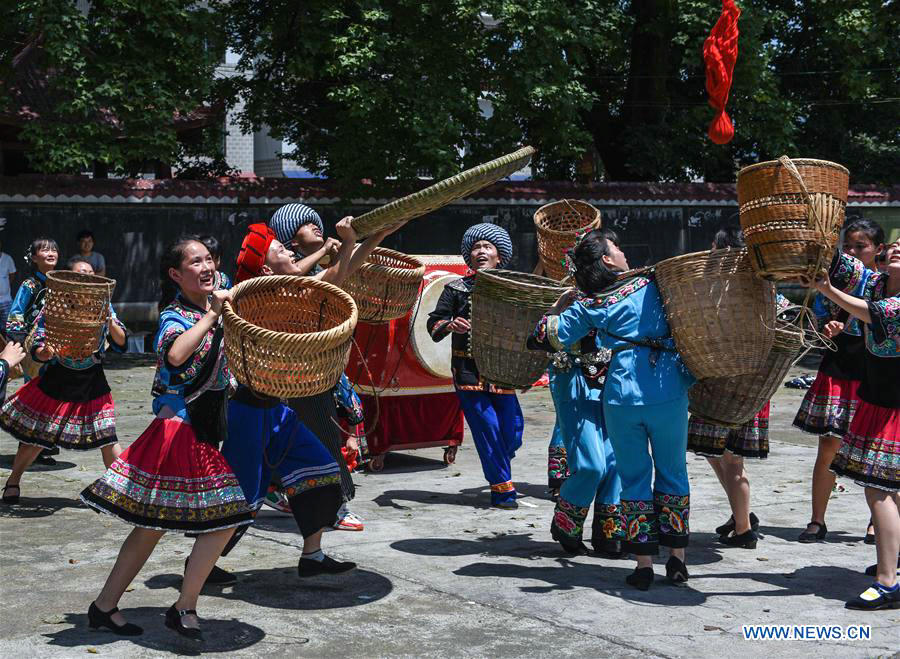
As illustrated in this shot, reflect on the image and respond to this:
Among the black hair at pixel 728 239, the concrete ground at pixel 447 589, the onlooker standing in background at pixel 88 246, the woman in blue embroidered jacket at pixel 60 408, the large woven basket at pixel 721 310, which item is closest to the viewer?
the concrete ground at pixel 447 589

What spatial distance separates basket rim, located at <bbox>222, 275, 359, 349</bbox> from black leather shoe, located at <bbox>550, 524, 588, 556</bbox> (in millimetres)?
2138

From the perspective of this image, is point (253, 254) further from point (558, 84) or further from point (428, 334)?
point (558, 84)

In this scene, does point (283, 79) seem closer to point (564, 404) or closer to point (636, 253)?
point (636, 253)

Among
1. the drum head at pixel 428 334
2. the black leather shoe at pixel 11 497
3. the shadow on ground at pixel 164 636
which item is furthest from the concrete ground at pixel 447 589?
the drum head at pixel 428 334

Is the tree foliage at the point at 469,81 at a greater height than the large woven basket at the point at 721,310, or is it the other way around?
the tree foliage at the point at 469,81

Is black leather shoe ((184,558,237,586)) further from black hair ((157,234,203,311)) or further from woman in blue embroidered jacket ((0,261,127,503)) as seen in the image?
woman in blue embroidered jacket ((0,261,127,503))

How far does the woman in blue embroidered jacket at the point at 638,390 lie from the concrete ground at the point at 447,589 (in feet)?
0.97

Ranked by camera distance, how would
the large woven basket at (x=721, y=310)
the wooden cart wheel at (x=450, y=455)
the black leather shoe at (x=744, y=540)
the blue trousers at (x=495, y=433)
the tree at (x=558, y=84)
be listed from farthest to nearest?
the tree at (x=558, y=84) < the wooden cart wheel at (x=450, y=455) < the blue trousers at (x=495, y=433) < the black leather shoe at (x=744, y=540) < the large woven basket at (x=721, y=310)

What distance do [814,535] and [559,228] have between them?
9.84ft

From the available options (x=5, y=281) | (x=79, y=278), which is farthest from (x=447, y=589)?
(x=5, y=281)

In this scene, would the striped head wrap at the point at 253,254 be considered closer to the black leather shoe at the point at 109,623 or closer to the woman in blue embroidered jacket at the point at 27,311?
the black leather shoe at the point at 109,623

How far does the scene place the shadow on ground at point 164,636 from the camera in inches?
183

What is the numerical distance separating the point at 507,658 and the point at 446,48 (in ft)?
45.7

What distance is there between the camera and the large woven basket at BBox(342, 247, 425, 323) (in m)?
6.64
